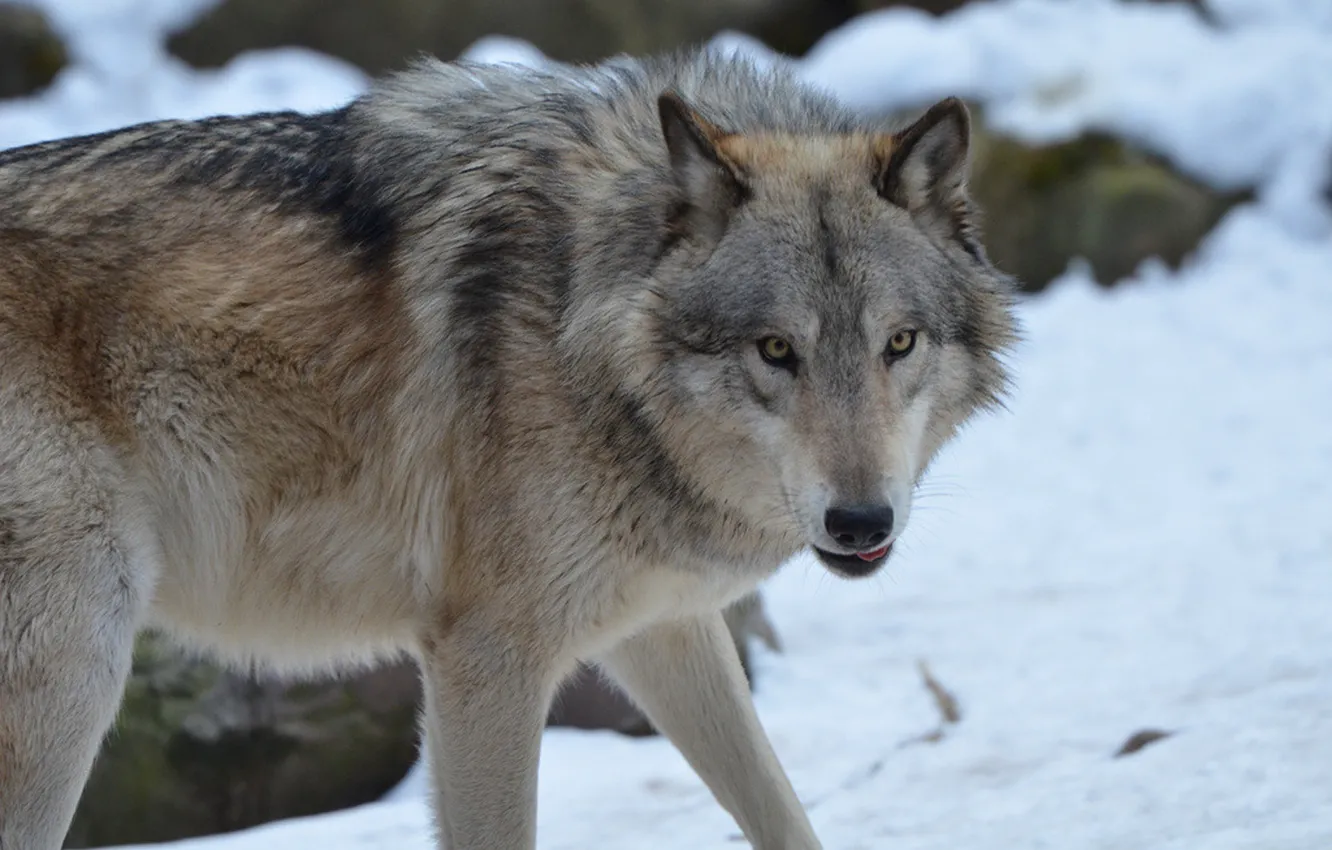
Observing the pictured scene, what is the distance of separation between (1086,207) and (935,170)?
25.1 ft

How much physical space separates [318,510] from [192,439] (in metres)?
0.35

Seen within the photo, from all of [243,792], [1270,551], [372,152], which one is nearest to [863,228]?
Result: [372,152]

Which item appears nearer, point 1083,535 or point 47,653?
point 47,653

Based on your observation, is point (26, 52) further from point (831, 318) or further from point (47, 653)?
point (831, 318)

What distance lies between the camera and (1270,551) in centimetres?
751

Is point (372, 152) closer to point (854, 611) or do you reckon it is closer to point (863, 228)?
point (863, 228)

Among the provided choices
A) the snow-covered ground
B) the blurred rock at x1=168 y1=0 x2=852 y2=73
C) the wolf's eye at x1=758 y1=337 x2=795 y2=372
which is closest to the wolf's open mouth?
the wolf's eye at x1=758 y1=337 x2=795 y2=372

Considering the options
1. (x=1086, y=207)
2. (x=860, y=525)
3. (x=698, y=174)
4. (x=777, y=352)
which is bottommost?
(x=1086, y=207)

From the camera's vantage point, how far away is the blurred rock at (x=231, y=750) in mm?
5539

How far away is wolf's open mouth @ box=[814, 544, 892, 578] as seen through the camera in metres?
3.58

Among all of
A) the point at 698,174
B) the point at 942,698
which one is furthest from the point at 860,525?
the point at 942,698

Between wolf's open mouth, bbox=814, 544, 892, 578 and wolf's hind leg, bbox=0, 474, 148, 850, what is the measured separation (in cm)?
167

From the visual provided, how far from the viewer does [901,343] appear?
3.72 meters

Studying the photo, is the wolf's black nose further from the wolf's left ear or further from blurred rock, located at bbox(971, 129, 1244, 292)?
blurred rock, located at bbox(971, 129, 1244, 292)
